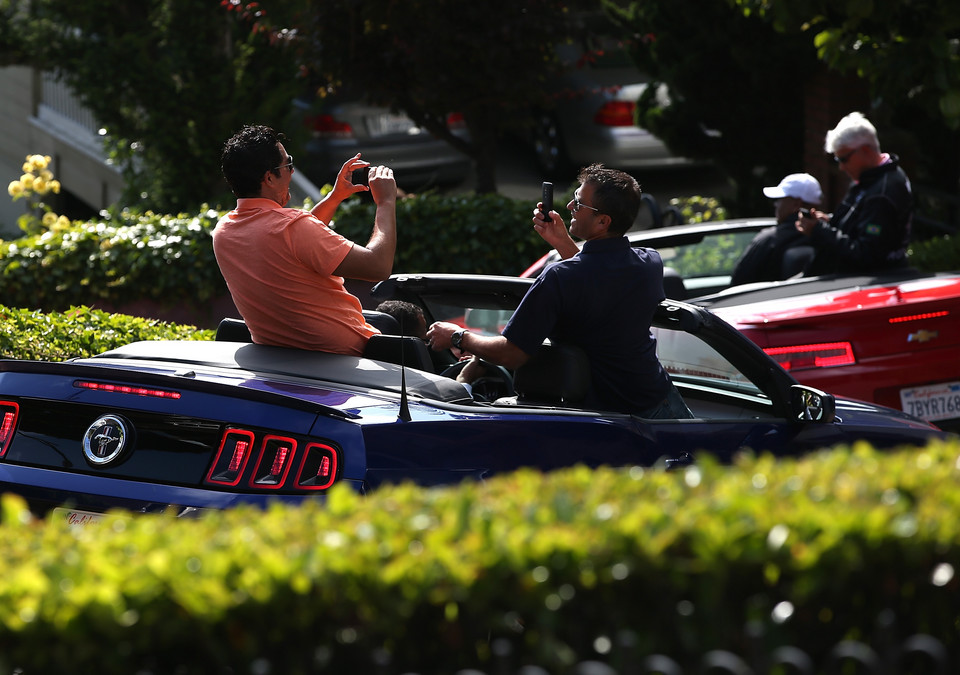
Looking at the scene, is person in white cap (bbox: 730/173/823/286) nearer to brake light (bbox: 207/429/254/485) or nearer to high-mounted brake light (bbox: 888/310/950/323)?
high-mounted brake light (bbox: 888/310/950/323)

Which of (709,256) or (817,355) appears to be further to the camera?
(709,256)

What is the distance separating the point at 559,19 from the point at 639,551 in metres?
8.79

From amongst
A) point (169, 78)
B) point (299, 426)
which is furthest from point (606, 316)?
point (169, 78)

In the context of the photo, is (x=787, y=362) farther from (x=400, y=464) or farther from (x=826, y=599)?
(x=826, y=599)

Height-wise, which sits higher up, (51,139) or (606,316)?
(606,316)

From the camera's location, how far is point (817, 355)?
6.27 metres

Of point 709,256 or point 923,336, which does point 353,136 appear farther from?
point 923,336

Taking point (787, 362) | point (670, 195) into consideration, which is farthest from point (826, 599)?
point (670, 195)

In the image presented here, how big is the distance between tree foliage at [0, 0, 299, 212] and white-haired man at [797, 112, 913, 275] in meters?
6.57

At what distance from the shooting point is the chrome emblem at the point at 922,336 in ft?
20.6

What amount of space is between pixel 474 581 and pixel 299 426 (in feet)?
4.77

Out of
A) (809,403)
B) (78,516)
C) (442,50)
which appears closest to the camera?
(78,516)

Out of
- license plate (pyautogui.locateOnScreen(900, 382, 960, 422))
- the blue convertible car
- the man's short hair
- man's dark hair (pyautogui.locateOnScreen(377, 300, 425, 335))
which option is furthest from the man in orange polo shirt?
the man's short hair

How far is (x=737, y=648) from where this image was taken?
8.64ft
